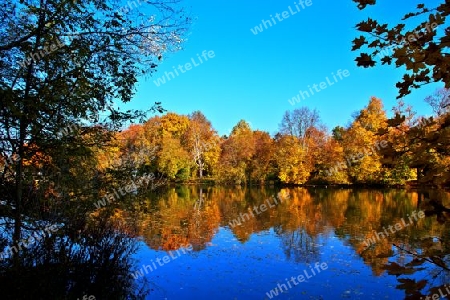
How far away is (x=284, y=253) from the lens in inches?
408

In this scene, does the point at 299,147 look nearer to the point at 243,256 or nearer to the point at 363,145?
the point at 363,145

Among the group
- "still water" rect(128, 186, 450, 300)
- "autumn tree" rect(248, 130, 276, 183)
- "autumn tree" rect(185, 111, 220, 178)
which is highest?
"autumn tree" rect(185, 111, 220, 178)

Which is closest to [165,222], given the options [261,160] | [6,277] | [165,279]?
[165,279]

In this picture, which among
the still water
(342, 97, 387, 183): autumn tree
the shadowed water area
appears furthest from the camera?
(342, 97, 387, 183): autumn tree

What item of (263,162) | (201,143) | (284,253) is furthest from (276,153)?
(284,253)

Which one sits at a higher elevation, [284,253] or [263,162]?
[263,162]

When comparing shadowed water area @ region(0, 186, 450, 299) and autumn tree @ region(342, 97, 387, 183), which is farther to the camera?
autumn tree @ region(342, 97, 387, 183)

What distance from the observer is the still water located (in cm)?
727

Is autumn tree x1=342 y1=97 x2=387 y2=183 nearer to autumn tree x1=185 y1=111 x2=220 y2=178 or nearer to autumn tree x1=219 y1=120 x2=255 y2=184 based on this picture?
autumn tree x1=219 y1=120 x2=255 y2=184

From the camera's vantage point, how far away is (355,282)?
7871 millimetres

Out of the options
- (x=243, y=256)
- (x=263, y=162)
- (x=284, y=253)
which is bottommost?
(x=284, y=253)

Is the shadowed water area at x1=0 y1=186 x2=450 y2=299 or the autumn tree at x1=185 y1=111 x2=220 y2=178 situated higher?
the autumn tree at x1=185 y1=111 x2=220 y2=178

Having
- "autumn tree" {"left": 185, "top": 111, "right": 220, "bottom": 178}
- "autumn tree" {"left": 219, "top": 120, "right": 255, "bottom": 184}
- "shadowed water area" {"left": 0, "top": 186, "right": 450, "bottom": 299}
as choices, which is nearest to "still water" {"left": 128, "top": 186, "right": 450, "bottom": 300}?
"shadowed water area" {"left": 0, "top": 186, "right": 450, "bottom": 299}

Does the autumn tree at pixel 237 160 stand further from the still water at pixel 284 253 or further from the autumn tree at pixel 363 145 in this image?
the still water at pixel 284 253
